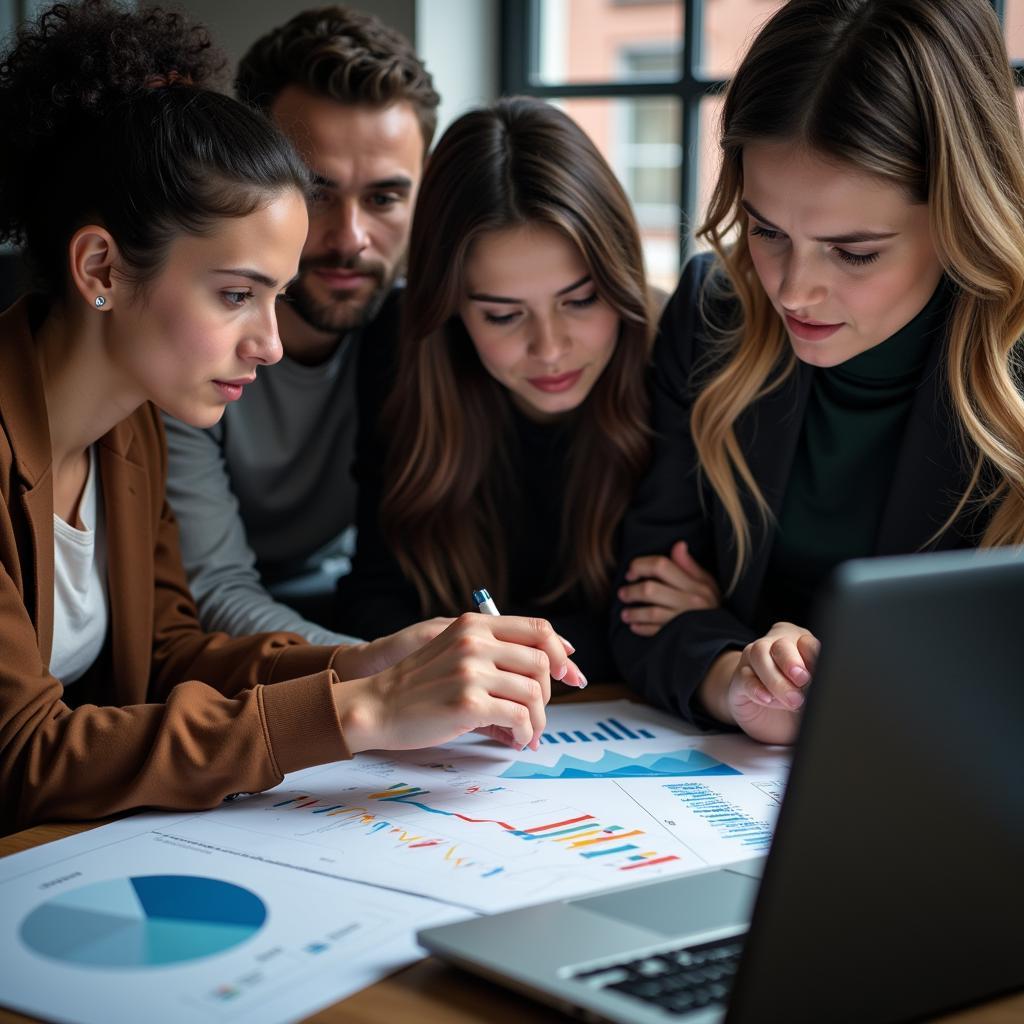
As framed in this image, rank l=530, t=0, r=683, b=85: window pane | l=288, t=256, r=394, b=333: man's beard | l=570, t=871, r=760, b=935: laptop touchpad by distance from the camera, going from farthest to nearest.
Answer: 1. l=530, t=0, r=683, b=85: window pane
2. l=288, t=256, r=394, b=333: man's beard
3. l=570, t=871, r=760, b=935: laptop touchpad

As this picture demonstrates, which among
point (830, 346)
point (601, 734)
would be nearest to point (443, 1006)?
point (601, 734)

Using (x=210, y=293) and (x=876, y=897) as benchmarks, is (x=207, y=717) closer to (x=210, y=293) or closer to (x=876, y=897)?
(x=210, y=293)

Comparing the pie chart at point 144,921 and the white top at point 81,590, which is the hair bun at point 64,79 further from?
the pie chart at point 144,921

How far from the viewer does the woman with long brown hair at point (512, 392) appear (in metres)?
1.65

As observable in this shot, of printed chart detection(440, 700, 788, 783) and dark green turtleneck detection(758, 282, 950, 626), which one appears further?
dark green turtleneck detection(758, 282, 950, 626)

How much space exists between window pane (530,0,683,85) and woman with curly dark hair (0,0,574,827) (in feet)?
4.91

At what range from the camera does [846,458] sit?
1573 millimetres

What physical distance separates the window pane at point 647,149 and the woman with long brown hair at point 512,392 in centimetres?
55

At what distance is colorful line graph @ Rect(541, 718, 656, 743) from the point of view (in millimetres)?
1359

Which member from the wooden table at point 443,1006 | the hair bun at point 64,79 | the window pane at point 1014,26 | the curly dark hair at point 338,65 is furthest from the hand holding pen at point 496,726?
the window pane at point 1014,26

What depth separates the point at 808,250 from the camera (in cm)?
135

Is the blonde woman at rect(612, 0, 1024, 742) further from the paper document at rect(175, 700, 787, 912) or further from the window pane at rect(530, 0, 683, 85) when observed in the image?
the window pane at rect(530, 0, 683, 85)

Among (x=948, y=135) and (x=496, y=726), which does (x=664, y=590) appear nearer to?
(x=496, y=726)

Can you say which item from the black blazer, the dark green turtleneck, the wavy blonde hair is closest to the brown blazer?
the black blazer
